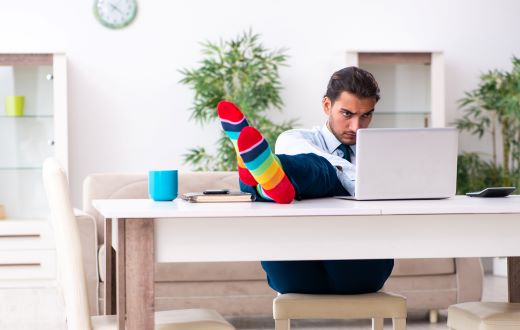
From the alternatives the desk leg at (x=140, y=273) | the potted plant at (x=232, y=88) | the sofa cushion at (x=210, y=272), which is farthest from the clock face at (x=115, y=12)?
the desk leg at (x=140, y=273)

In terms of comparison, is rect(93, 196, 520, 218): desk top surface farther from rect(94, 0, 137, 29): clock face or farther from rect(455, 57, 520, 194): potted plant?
rect(94, 0, 137, 29): clock face

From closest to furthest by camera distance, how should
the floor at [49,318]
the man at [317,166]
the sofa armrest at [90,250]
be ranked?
the man at [317,166]
the sofa armrest at [90,250]
the floor at [49,318]

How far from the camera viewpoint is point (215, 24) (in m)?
6.13

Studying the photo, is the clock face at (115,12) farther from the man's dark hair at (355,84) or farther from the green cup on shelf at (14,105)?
the man's dark hair at (355,84)

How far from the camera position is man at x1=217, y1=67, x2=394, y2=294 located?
202cm

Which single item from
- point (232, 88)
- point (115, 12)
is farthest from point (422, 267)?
point (115, 12)

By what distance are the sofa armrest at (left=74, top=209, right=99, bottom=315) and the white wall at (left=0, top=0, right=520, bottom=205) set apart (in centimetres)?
201

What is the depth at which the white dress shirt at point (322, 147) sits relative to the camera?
2438mm

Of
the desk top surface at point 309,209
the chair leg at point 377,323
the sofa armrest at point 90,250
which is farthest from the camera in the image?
the sofa armrest at point 90,250

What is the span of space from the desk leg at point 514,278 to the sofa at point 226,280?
5.12 ft

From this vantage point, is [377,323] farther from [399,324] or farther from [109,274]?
[109,274]

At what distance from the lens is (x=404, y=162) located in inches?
83.9

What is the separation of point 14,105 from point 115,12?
1.01 metres

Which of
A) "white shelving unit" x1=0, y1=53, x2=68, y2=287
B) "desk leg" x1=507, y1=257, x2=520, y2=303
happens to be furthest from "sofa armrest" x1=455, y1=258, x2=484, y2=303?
"white shelving unit" x1=0, y1=53, x2=68, y2=287
